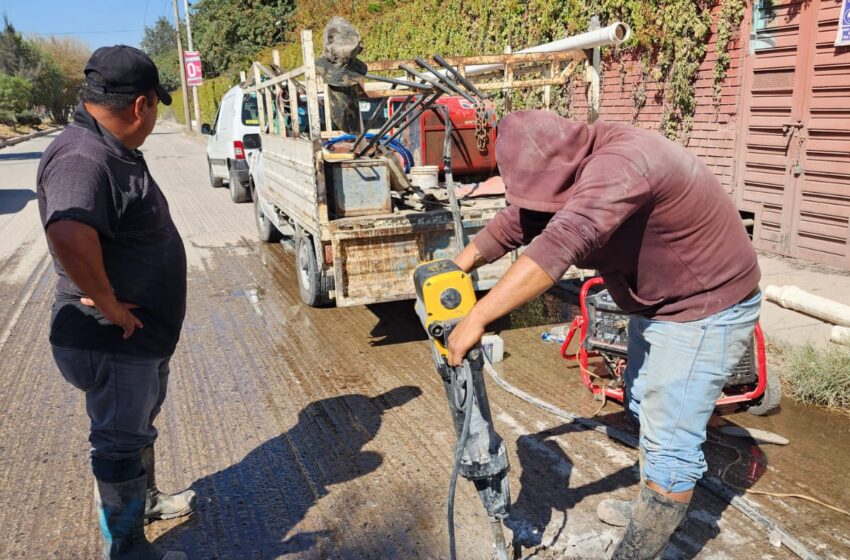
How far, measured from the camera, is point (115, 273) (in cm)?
257

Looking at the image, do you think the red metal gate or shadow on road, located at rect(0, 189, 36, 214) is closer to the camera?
the red metal gate

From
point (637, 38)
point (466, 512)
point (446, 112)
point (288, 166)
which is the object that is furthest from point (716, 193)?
point (637, 38)

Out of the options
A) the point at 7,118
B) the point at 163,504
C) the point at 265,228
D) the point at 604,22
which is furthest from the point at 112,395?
the point at 7,118

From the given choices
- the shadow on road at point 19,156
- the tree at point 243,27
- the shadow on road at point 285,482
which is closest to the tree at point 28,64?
the tree at point 243,27

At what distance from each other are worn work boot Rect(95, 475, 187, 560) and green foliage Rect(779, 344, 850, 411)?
3594 millimetres

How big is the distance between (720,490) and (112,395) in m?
2.66

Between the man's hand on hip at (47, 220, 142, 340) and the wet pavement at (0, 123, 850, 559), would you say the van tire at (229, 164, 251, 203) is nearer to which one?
the wet pavement at (0, 123, 850, 559)

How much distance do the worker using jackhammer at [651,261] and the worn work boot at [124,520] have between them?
1397 mm

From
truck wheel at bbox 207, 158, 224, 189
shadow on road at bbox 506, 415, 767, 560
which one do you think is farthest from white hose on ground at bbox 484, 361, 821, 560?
truck wheel at bbox 207, 158, 224, 189

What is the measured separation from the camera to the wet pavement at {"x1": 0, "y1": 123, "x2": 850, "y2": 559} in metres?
3.01

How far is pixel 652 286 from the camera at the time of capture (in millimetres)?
2449

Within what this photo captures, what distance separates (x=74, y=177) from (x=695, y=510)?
2854mm

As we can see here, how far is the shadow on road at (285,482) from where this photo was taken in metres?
3.03

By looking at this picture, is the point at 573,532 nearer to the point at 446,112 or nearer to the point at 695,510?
the point at 695,510
